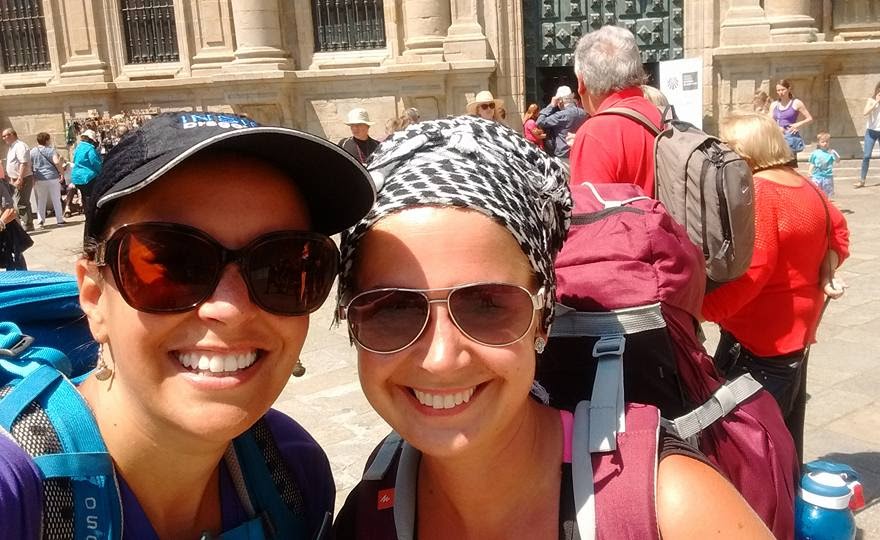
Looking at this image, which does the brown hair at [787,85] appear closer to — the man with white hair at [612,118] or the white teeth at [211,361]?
the man with white hair at [612,118]

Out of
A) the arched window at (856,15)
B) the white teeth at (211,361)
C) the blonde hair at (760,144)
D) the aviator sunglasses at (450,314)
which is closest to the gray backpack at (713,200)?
the blonde hair at (760,144)

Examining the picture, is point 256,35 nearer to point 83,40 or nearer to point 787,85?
point 83,40

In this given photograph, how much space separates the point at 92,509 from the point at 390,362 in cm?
53

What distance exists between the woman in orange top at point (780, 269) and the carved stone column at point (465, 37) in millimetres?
10874

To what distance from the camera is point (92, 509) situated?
1259mm

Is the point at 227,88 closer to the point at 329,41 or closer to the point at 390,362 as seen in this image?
the point at 329,41

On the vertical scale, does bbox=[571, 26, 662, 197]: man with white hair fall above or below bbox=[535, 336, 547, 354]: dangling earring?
above

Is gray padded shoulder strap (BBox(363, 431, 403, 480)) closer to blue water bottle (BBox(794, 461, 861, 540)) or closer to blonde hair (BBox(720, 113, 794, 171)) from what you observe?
blue water bottle (BBox(794, 461, 861, 540))

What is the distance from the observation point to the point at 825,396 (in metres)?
4.83

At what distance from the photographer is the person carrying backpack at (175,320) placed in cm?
124

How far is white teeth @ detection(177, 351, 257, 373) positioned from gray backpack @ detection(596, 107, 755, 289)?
5.61ft

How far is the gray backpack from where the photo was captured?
2.50 m

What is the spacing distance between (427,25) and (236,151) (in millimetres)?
13287

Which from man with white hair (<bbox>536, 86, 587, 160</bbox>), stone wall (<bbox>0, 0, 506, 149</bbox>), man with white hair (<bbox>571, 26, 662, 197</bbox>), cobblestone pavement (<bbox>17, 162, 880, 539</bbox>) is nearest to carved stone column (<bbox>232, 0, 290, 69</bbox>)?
stone wall (<bbox>0, 0, 506, 149</bbox>)
